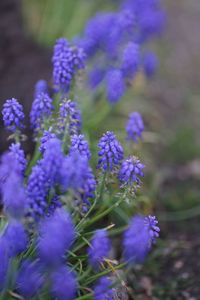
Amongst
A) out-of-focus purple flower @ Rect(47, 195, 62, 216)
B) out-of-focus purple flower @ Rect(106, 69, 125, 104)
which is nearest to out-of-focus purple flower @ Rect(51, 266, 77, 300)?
out-of-focus purple flower @ Rect(47, 195, 62, 216)

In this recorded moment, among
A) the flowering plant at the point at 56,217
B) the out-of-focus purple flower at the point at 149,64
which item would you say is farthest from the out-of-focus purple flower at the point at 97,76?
the flowering plant at the point at 56,217

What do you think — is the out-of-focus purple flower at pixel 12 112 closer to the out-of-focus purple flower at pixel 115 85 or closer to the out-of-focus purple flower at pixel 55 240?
the out-of-focus purple flower at pixel 55 240

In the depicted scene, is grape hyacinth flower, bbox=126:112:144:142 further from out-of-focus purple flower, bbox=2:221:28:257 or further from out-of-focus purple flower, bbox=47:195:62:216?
out-of-focus purple flower, bbox=2:221:28:257

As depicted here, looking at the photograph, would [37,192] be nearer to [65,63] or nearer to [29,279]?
[29,279]

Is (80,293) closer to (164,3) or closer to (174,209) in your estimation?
(174,209)

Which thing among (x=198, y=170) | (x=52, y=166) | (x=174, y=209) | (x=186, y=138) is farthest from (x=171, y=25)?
(x=52, y=166)

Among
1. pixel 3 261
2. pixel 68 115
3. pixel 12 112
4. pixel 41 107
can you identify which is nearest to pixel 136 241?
pixel 3 261
